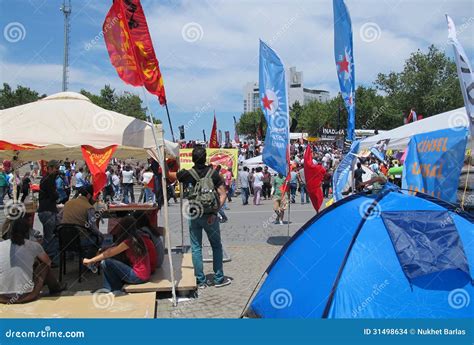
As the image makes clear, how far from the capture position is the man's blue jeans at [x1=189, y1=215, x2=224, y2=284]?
5.82m

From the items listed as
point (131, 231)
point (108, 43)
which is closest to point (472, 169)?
point (131, 231)

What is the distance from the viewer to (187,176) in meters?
5.88

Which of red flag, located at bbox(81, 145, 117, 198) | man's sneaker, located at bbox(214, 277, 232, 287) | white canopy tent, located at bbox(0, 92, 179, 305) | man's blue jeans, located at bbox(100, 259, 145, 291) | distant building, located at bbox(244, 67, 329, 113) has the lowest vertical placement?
man's sneaker, located at bbox(214, 277, 232, 287)

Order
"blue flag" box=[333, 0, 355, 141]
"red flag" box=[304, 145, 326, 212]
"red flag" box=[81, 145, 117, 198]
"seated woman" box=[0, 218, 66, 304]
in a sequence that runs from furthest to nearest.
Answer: "blue flag" box=[333, 0, 355, 141]
"red flag" box=[304, 145, 326, 212]
"red flag" box=[81, 145, 117, 198]
"seated woman" box=[0, 218, 66, 304]

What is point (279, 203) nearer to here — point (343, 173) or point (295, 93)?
point (343, 173)

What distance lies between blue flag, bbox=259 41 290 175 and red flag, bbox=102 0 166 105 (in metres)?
3.54

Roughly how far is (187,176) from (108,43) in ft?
6.81

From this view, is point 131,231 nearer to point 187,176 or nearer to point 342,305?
point 187,176

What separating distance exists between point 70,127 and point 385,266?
4.24 m

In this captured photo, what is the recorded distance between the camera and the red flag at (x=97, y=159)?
5133mm

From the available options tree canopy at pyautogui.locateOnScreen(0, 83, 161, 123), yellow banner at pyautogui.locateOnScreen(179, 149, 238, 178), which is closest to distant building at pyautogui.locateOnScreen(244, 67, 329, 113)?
tree canopy at pyautogui.locateOnScreen(0, 83, 161, 123)

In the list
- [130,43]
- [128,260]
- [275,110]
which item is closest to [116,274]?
[128,260]

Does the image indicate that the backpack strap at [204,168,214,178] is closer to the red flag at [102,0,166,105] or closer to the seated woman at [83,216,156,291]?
the seated woman at [83,216,156,291]

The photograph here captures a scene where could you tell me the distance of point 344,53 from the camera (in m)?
8.48
